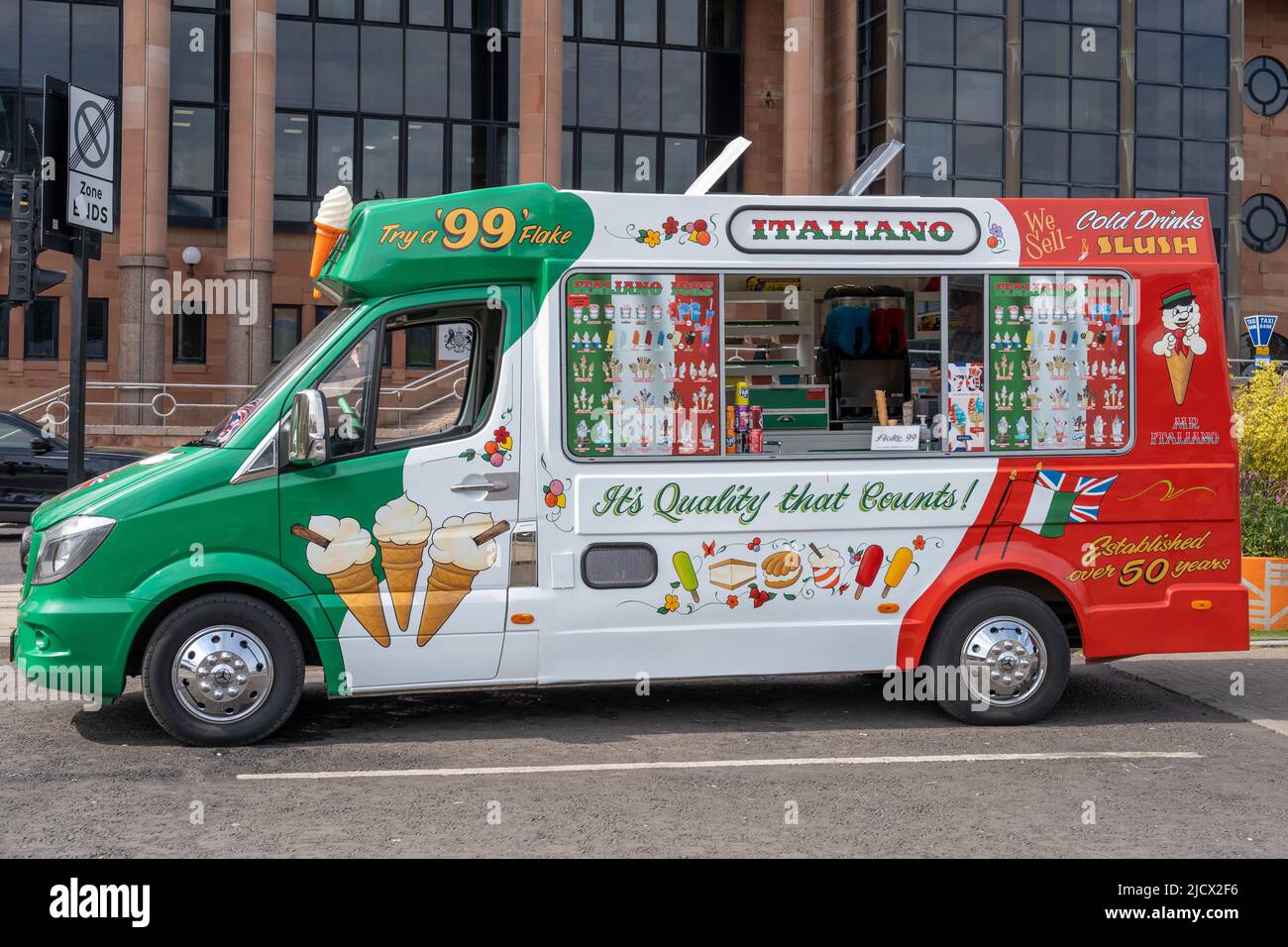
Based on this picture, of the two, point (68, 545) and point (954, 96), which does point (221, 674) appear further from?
point (954, 96)

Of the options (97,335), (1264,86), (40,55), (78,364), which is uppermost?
(1264,86)

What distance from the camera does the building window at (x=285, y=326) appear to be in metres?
36.3

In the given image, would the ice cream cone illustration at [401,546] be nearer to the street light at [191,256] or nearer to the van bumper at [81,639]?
the van bumper at [81,639]

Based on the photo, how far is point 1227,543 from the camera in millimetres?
8172

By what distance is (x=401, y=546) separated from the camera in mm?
7359

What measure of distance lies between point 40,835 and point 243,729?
1570 mm

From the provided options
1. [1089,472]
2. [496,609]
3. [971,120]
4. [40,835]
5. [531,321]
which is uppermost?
[971,120]

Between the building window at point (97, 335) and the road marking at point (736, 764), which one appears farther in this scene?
the building window at point (97, 335)

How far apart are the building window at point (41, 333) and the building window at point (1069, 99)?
81.5 feet

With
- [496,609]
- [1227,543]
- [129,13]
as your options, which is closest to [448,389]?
[496,609]

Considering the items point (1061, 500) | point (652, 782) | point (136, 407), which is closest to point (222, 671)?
point (652, 782)

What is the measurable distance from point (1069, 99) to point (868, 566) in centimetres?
3236

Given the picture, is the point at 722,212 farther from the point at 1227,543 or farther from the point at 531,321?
the point at 1227,543

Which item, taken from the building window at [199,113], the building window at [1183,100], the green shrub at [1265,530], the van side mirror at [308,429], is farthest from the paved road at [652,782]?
the building window at [1183,100]
